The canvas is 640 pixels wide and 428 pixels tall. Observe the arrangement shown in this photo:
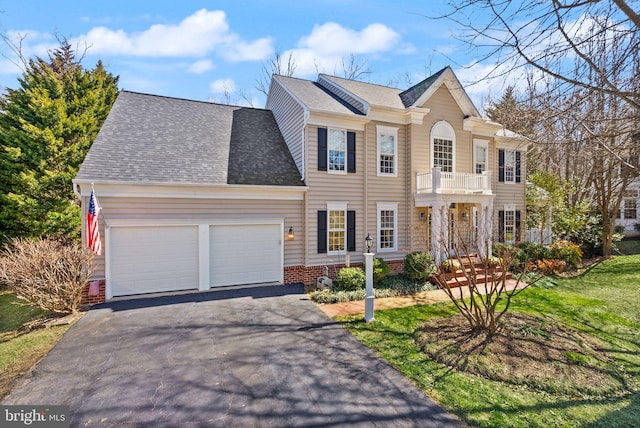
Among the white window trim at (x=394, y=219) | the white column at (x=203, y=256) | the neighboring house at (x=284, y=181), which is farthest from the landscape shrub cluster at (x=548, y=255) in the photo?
the white column at (x=203, y=256)

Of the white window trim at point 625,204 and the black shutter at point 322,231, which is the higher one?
the white window trim at point 625,204

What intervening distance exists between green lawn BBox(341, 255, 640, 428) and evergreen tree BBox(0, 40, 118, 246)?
1336 cm

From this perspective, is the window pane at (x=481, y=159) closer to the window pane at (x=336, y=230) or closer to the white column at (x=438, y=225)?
the white column at (x=438, y=225)

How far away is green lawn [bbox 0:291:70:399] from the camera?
531 cm

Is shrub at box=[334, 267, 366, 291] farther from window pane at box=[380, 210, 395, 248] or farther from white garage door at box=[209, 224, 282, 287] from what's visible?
window pane at box=[380, 210, 395, 248]

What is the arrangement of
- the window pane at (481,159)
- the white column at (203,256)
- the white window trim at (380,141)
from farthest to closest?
the window pane at (481,159), the white window trim at (380,141), the white column at (203,256)

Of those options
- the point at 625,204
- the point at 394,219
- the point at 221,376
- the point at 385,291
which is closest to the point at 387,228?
the point at 394,219

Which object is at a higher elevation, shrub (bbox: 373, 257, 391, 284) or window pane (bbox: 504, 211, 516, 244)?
window pane (bbox: 504, 211, 516, 244)

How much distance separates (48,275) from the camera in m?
7.59

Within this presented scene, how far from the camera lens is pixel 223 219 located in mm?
10172

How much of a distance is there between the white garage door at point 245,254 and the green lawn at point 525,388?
429 centimetres

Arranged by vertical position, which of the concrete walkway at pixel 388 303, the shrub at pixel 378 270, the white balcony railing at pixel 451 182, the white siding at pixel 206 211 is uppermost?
the white balcony railing at pixel 451 182

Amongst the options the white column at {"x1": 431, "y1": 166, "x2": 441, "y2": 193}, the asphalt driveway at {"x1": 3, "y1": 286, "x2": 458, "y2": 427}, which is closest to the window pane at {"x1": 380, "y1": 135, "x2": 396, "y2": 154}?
the white column at {"x1": 431, "y1": 166, "x2": 441, "y2": 193}

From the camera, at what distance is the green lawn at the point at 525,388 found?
4129 millimetres
